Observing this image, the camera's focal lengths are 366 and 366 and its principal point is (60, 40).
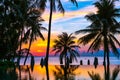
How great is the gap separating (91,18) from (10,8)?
10.4m

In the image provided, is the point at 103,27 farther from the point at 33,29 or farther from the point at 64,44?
the point at 64,44

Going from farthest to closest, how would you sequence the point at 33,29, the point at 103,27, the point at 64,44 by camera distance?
the point at 64,44
the point at 33,29
the point at 103,27

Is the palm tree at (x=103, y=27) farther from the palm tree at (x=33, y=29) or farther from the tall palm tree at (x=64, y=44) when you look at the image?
the tall palm tree at (x=64, y=44)

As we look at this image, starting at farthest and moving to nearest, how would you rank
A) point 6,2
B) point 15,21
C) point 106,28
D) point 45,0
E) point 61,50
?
point 61,50 < point 15,21 < point 6,2 < point 106,28 < point 45,0

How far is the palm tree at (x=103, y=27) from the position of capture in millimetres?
38406

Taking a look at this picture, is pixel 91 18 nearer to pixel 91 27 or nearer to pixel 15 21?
pixel 91 27

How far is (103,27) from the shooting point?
128 ft

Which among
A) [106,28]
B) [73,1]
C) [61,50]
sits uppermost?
[73,1]

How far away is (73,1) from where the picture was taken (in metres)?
36.2

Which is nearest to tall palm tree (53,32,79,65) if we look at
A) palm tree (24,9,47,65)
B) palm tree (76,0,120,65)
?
palm tree (24,9,47,65)

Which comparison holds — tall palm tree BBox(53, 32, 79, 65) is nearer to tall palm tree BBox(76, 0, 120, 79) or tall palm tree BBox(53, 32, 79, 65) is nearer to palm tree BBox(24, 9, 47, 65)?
palm tree BBox(24, 9, 47, 65)

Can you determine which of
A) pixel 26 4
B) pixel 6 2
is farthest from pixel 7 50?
pixel 6 2

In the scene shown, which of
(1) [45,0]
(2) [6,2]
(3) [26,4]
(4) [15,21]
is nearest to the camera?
(1) [45,0]

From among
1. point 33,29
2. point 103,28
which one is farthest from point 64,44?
point 103,28
